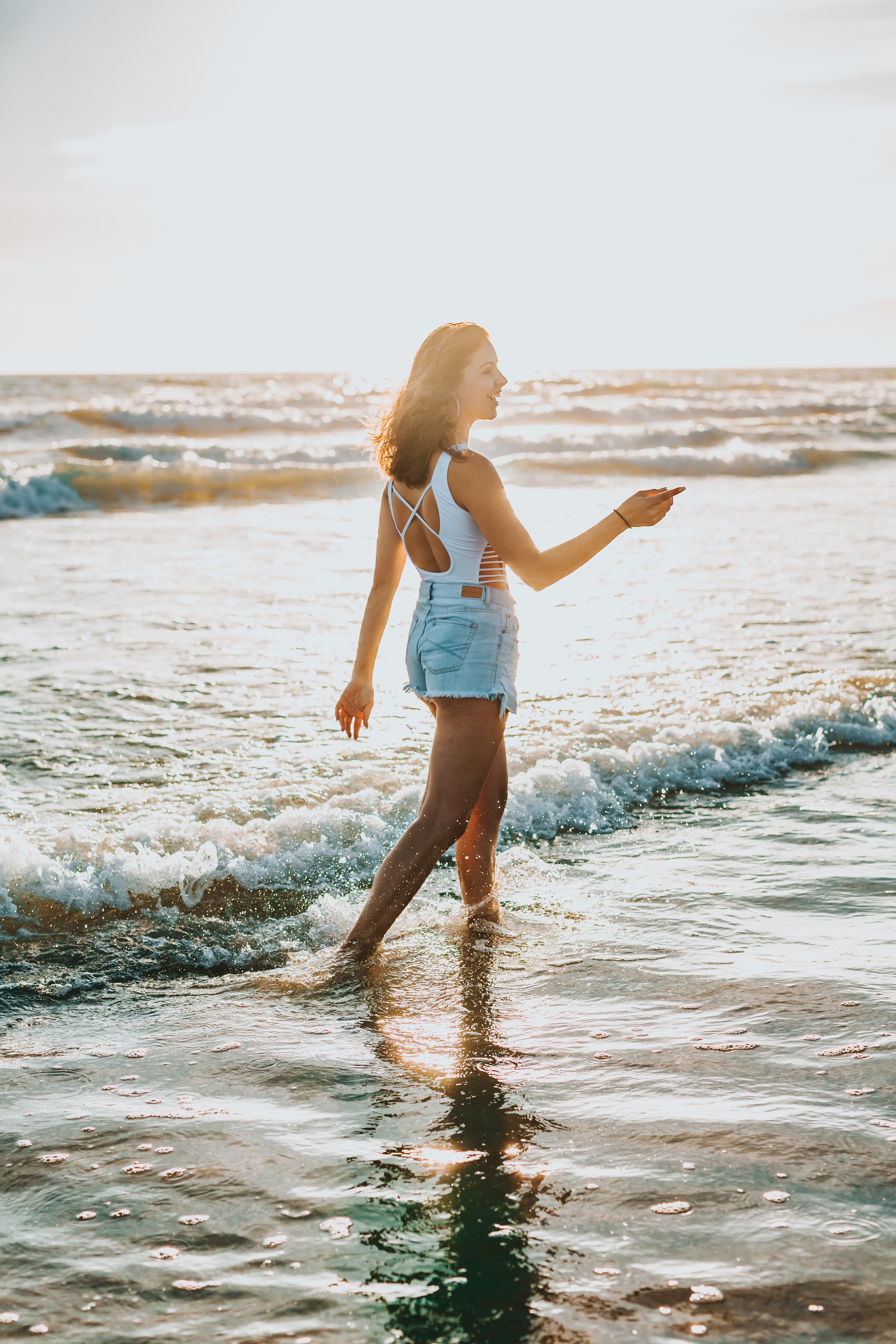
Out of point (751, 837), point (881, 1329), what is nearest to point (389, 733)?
point (751, 837)

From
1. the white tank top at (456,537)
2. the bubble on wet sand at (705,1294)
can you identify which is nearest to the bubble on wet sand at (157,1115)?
the bubble on wet sand at (705,1294)

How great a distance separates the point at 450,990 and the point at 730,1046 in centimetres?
92

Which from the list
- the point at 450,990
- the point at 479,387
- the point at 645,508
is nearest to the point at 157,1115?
the point at 450,990

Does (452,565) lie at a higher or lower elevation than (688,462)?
lower

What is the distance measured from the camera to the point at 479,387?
359cm

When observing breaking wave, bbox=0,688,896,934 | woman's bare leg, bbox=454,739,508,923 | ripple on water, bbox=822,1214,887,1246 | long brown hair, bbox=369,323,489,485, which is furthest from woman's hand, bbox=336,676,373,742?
ripple on water, bbox=822,1214,887,1246

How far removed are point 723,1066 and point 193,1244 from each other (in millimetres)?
1482

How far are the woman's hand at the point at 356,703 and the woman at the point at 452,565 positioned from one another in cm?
10

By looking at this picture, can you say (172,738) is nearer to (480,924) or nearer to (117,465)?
(480,924)

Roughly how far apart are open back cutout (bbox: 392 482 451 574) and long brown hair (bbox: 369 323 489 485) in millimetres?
41

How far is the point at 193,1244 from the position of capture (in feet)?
7.92

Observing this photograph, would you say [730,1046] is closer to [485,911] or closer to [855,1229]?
[855,1229]

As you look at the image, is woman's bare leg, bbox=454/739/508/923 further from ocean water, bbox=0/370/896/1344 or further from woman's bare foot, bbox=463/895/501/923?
ocean water, bbox=0/370/896/1344

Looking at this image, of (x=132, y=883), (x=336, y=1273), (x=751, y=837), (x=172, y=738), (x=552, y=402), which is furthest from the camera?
(x=552, y=402)
